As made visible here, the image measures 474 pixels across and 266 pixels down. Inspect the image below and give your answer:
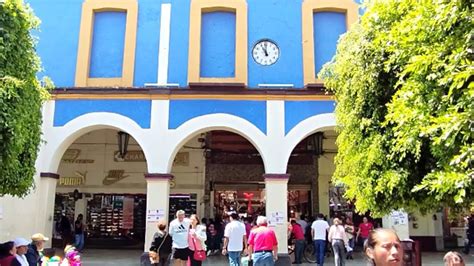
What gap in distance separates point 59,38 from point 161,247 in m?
8.03

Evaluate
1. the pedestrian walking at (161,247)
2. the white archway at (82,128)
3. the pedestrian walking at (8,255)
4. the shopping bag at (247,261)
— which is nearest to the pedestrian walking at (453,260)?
the shopping bag at (247,261)

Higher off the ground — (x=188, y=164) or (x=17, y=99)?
(x=188, y=164)

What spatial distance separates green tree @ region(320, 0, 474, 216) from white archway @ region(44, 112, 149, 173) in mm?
6610

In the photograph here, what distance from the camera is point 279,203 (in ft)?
44.2

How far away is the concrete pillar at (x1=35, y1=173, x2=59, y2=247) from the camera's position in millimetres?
13539

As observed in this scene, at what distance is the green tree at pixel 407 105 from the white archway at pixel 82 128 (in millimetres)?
6610

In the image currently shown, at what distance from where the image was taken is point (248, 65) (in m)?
14.3

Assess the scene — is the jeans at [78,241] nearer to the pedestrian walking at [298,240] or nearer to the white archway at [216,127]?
the white archway at [216,127]

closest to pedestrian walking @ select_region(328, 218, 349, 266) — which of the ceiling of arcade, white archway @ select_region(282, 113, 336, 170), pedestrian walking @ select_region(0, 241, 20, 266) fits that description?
white archway @ select_region(282, 113, 336, 170)

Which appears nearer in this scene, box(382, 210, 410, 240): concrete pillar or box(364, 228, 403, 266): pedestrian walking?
box(364, 228, 403, 266): pedestrian walking

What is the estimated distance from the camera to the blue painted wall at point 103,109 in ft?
45.8

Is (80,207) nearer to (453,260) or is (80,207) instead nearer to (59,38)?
(59,38)

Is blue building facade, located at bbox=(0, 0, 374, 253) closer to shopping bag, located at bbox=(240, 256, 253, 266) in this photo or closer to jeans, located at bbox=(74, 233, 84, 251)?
jeans, located at bbox=(74, 233, 84, 251)

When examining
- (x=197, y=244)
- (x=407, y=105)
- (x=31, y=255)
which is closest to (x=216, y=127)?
(x=197, y=244)
